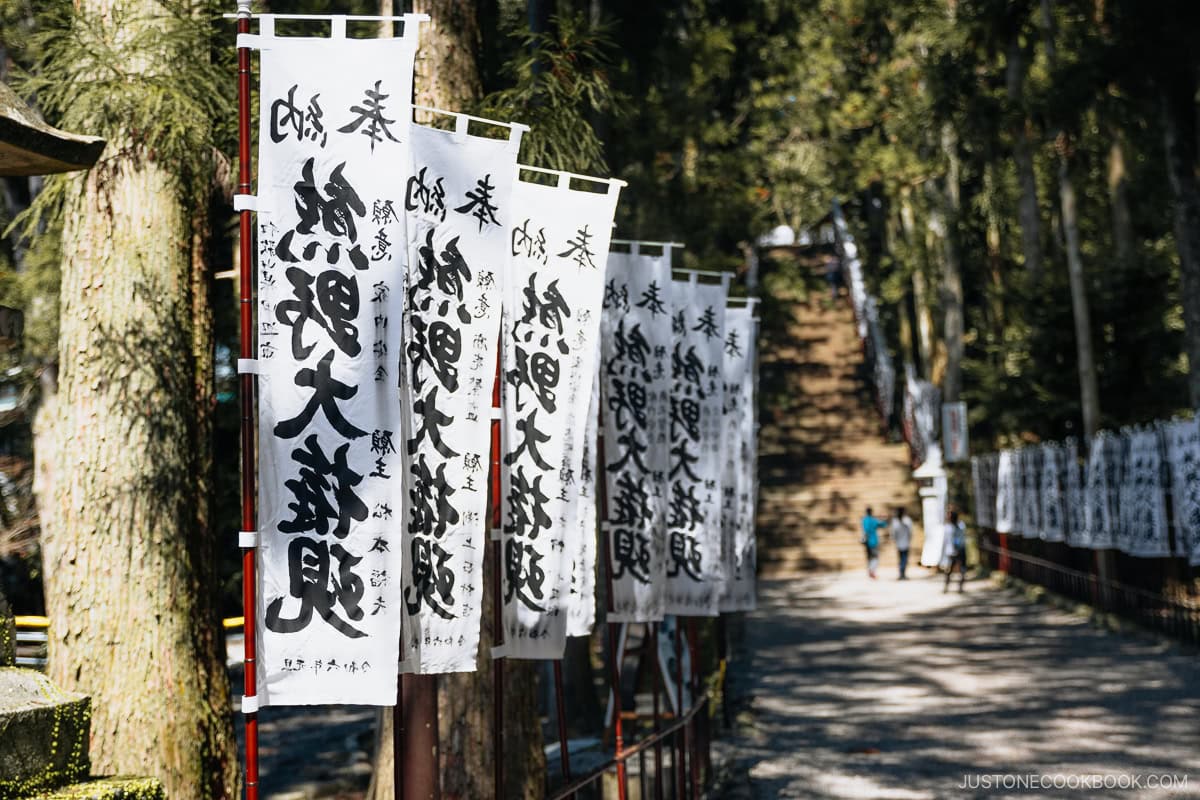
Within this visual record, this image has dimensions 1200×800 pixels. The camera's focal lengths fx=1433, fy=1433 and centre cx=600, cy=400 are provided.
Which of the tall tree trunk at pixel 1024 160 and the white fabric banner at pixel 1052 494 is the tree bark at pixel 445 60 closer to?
the white fabric banner at pixel 1052 494

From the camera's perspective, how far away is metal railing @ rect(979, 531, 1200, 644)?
16953 millimetres

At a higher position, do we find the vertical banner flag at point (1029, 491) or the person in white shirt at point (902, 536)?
the vertical banner flag at point (1029, 491)

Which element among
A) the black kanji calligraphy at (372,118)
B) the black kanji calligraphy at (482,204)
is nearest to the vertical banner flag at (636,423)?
the black kanji calligraphy at (482,204)

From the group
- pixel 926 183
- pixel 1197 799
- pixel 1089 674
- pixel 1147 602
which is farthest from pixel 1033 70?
pixel 1197 799

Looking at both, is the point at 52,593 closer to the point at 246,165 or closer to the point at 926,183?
the point at 246,165

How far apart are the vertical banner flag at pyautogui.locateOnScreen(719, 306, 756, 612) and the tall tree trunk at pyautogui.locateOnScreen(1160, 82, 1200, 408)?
7.83 m

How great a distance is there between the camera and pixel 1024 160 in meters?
25.7

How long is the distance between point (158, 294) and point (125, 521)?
117 cm

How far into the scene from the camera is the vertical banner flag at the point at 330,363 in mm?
4961

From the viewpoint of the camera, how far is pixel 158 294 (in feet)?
23.9

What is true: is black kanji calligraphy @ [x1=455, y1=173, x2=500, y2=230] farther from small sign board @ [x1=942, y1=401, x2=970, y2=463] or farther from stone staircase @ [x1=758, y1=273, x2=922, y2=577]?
small sign board @ [x1=942, y1=401, x2=970, y2=463]

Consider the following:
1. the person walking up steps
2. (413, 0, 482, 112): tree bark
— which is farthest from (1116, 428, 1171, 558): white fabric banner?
(413, 0, 482, 112): tree bark

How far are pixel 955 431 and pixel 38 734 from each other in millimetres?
25769

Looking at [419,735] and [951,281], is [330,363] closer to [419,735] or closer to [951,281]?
[419,735]
